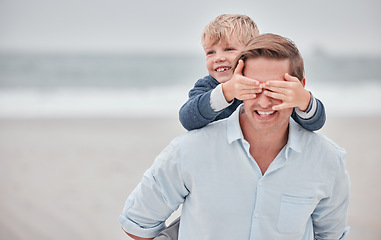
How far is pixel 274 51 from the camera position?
1703mm

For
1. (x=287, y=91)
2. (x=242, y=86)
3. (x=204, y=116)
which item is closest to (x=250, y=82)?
(x=242, y=86)

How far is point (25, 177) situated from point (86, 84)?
10.3 m

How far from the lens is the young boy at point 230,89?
66.6 inches

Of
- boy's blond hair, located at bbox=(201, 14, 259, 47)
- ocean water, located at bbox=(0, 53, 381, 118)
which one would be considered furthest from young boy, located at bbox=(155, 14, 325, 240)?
ocean water, located at bbox=(0, 53, 381, 118)

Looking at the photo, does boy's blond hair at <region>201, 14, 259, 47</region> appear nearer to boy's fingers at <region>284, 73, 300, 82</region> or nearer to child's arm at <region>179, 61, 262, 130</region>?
child's arm at <region>179, 61, 262, 130</region>

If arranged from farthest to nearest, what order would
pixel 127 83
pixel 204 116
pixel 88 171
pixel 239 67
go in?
1. pixel 127 83
2. pixel 88 171
3. pixel 204 116
4. pixel 239 67

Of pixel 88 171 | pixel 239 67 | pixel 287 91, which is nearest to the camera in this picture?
pixel 287 91

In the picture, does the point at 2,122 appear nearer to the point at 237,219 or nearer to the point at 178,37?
the point at 237,219

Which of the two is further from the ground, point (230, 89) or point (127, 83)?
point (127, 83)

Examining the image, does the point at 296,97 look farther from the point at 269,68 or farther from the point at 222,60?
the point at 222,60

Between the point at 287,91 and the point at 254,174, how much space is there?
391 millimetres

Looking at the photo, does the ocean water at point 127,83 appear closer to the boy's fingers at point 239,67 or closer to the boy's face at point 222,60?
the boy's face at point 222,60

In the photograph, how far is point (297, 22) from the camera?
22.5 meters

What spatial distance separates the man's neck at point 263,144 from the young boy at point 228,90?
0.11 metres
